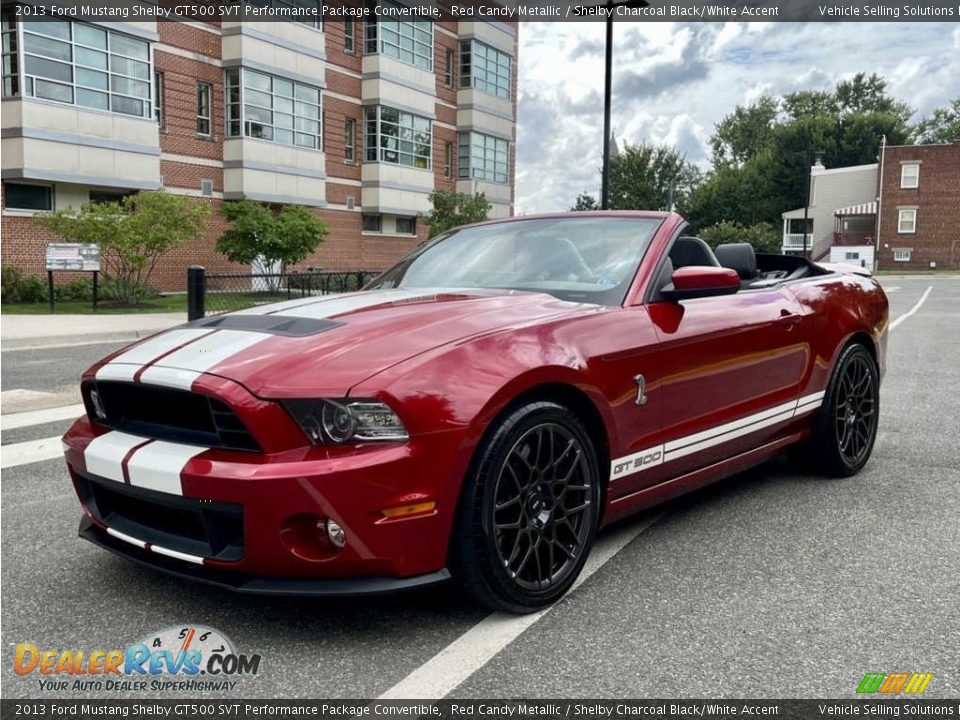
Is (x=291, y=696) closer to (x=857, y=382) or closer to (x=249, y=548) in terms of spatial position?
(x=249, y=548)

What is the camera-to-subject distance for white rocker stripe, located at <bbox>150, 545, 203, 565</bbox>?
2.69m

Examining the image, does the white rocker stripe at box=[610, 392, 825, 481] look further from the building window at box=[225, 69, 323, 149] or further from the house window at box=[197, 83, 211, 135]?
the house window at box=[197, 83, 211, 135]

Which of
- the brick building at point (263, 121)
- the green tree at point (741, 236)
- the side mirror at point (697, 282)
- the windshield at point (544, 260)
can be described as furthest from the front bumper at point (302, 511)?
the green tree at point (741, 236)

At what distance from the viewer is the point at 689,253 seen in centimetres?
435

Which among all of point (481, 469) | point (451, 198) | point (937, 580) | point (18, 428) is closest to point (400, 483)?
point (481, 469)

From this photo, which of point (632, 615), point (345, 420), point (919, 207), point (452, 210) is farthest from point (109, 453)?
point (919, 207)

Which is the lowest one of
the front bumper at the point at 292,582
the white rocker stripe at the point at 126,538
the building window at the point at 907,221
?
the front bumper at the point at 292,582

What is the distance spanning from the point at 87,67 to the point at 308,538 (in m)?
23.3

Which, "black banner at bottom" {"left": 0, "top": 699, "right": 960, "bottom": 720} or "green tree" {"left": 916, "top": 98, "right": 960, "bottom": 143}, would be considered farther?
"green tree" {"left": 916, "top": 98, "right": 960, "bottom": 143}

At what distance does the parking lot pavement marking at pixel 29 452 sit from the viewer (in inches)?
209

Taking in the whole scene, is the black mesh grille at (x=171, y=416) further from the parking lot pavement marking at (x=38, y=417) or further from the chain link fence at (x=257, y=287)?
the chain link fence at (x=257, y=287)

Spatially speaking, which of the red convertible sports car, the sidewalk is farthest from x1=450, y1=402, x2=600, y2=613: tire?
the sidewalk

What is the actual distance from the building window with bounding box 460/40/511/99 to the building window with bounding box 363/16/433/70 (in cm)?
303

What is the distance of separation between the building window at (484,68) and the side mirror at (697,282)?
37.1 meters
